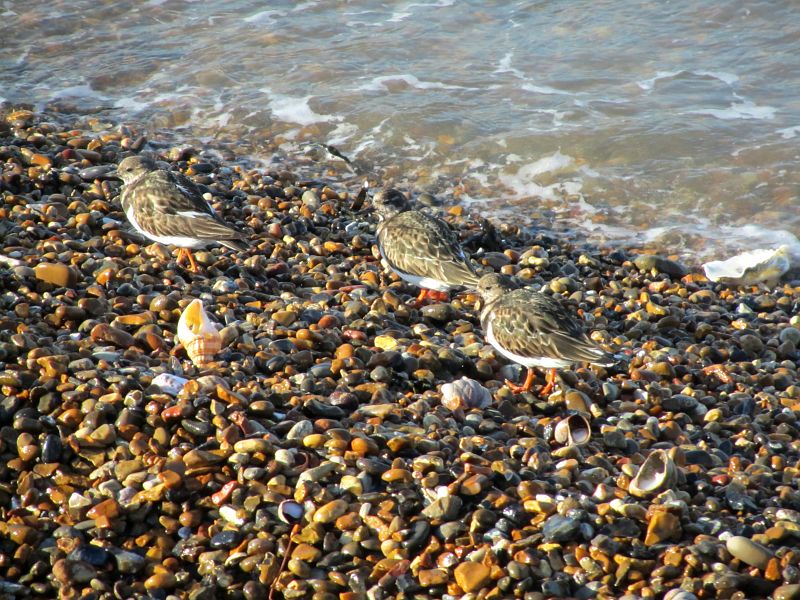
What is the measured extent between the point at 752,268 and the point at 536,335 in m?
3.03

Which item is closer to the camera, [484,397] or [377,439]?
[377,439]

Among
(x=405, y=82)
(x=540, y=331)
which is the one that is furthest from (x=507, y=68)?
(x=540, y=331)

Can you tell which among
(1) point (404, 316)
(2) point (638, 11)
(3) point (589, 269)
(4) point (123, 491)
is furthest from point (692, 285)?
(2) point (638, 11)

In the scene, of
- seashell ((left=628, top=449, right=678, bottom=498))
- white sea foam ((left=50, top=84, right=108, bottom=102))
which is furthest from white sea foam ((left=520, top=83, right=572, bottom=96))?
seashell ((left=628, top=449, right=678, bottom=498))

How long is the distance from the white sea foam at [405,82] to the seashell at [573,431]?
706cm

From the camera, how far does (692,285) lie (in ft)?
23.6

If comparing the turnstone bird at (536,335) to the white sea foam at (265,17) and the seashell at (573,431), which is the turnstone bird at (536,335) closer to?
the seashell at (573,431)

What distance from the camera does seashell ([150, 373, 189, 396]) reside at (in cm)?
443

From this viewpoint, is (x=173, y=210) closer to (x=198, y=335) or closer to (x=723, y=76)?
(x=198, y=335)

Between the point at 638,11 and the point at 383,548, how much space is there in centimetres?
1068

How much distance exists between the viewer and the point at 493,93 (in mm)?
10820

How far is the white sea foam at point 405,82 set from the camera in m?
10.9

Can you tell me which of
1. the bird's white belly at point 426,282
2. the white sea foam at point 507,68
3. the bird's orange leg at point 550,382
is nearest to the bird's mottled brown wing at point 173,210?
the bird's white belly at point 426,282

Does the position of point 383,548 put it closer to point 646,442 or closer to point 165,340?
point 646,442
